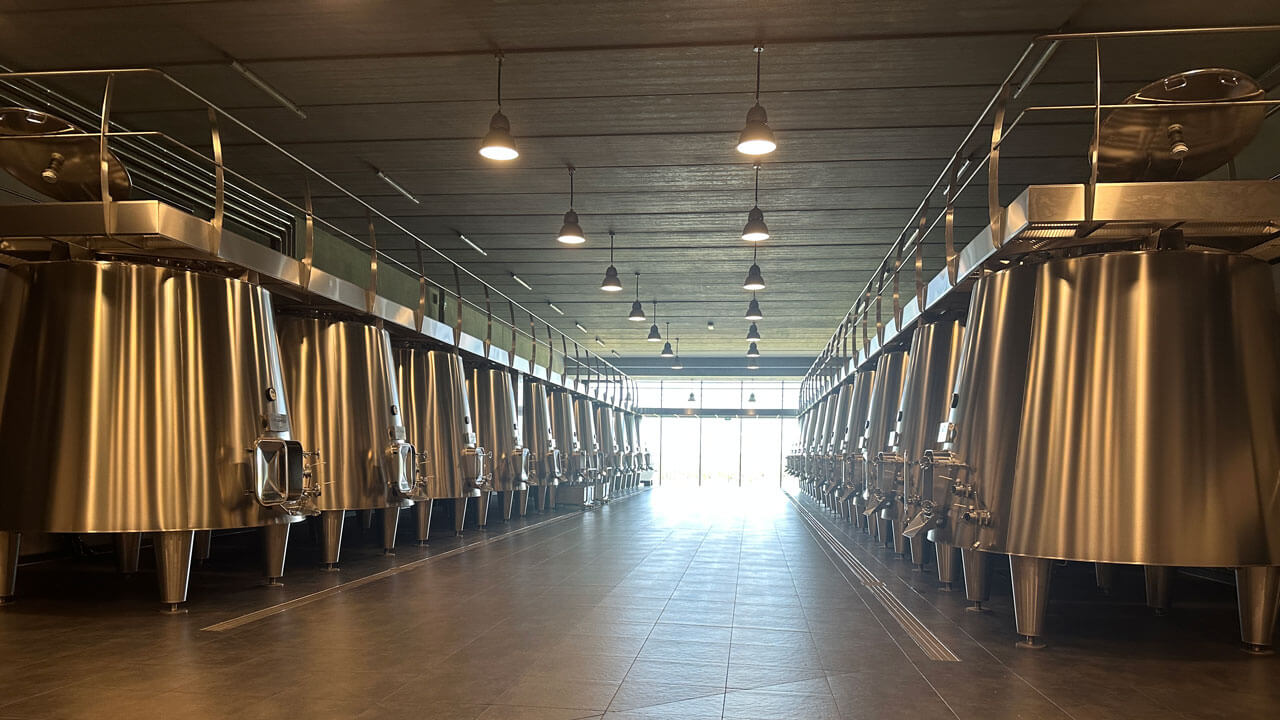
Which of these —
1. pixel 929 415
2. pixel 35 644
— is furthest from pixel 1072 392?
pixel 35 644

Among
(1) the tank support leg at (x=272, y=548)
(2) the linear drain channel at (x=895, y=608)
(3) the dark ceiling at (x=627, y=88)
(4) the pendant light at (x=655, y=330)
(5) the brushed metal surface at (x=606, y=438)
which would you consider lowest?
(2) the linear drain channel at (x=895, y=608)

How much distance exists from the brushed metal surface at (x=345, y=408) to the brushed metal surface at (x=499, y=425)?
12.1 feet

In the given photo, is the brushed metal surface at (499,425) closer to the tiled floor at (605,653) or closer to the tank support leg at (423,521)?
the tank support leg at (423,521)

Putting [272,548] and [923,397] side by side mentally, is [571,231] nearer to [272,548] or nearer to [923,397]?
[923,397]

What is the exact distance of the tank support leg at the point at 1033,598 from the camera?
15.4 feet

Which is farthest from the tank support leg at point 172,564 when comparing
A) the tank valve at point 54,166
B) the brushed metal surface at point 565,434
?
the brushed metal surface at point 565,434

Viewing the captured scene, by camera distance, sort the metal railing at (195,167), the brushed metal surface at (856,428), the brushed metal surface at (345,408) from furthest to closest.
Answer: the brushed metal surface at (856,428), the brushed metal surface at (345,408), the metal railing at (195,167)

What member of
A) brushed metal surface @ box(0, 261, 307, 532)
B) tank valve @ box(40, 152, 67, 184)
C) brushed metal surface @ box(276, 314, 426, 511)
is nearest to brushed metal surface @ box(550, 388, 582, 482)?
brushed metal surface @ box(276, 314, 426, 511)

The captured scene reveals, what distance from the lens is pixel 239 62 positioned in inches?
302

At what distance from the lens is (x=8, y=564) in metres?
5.46

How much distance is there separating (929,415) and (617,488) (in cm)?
1629

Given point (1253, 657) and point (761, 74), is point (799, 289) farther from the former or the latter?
point (1253, 657)

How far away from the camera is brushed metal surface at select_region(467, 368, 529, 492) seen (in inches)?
481

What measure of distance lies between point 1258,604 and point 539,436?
1139cm
